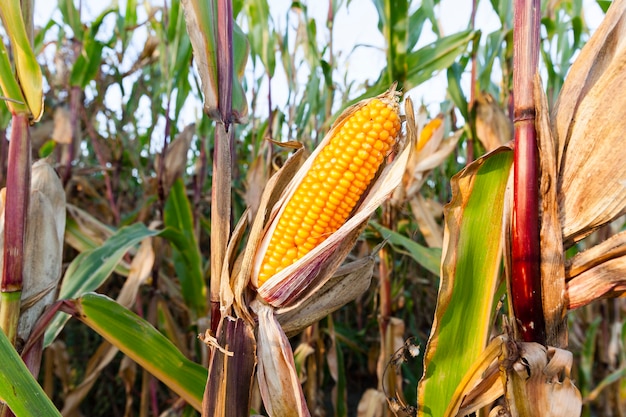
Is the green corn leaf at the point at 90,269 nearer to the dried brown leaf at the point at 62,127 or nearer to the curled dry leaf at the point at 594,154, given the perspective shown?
the dried brown leaf at the point at 62,127

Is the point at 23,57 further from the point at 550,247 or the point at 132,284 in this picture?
the point at 550,247

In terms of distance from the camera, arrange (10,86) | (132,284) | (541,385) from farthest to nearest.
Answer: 1. (132,284)
2. (10,86)
3. (541,385)

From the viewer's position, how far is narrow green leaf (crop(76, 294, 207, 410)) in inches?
42.1

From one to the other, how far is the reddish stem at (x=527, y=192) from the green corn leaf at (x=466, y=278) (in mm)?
94

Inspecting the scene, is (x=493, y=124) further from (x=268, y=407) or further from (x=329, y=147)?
(x=268, y=407)

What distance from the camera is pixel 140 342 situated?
108 cm

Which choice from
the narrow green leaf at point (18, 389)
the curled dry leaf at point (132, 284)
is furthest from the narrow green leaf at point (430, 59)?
the narrow green leaf at point (18, 389)

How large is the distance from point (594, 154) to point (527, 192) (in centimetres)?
12

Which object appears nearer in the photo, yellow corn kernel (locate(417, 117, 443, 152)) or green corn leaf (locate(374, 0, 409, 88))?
green corn leaf (locate(374, 0, 409, 88))

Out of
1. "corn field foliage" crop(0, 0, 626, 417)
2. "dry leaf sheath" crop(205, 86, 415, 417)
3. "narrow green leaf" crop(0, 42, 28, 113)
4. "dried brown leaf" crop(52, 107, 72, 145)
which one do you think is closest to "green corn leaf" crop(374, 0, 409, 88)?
"corn field foliage" crop(0, 0, 626, 417)

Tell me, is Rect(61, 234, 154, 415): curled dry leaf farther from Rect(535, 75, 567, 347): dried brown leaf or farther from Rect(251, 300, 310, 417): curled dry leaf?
Rect(535, 75, 567, 347): dried brown leaf

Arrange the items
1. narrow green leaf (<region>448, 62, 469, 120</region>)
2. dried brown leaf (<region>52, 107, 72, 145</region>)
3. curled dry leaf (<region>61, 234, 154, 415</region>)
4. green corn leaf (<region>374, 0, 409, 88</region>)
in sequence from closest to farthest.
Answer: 1. curled dry leaf (<region>61, 234, 154, 415</region>)
2. green corn leaf (<region>374, 0, 409, 88</region>)
3. narrow green leaf (<region>448, 62, 469, 120</region>)
4. dried brown leaf (<region>52, 107, 72, 145</region>)

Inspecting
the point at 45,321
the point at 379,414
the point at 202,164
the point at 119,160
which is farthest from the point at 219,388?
the point at 119,160

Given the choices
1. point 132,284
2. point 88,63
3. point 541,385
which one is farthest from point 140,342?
point 88,63
